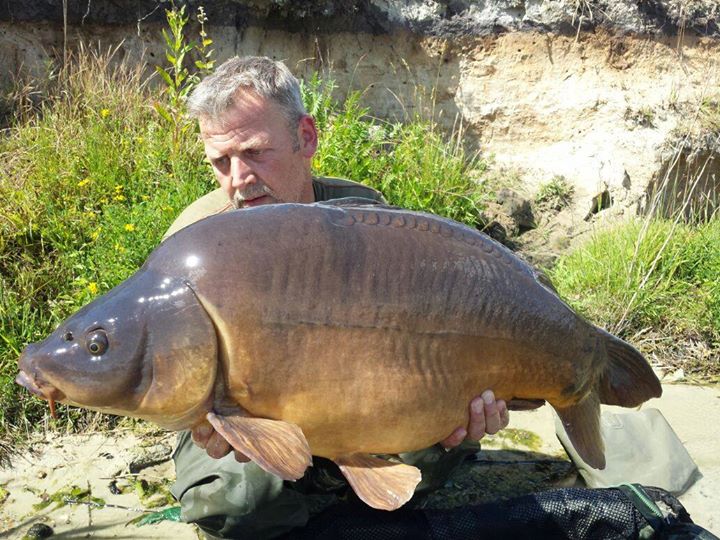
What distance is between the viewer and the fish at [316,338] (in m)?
1.57

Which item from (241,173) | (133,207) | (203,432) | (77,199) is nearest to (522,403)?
(203,432)

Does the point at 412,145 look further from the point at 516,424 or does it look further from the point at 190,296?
the point at 190,296

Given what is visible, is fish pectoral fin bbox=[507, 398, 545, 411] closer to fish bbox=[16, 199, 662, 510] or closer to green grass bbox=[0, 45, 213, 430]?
fish bbox=[16, 199, 662, 510]

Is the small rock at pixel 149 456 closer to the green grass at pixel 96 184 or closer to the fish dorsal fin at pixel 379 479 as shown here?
the green grass at pixel 96 184

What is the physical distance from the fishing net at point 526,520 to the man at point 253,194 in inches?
5.8

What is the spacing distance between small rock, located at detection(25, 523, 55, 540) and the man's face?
1307mm

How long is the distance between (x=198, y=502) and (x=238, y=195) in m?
1.04

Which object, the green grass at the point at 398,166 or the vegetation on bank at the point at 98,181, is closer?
the vegetation on bank at the point at 98,181

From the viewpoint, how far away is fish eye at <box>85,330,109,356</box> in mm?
1561

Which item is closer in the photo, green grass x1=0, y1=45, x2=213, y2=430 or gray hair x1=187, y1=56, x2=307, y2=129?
gray hair x1=187, y1=56, x2=307, y2=129

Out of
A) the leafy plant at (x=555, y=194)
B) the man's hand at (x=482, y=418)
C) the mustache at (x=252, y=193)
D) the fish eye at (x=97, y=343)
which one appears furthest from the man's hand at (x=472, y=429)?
the leafy plant at (x=555, y=194)

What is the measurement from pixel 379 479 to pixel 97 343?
2.34ft

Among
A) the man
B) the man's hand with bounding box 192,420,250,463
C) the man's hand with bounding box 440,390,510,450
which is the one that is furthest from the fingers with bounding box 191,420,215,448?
the man's hand with bounding box 440,390,510,450

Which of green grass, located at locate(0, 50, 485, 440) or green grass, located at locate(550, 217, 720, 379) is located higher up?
green grass, located at locate(0, 50, 485, 440)
